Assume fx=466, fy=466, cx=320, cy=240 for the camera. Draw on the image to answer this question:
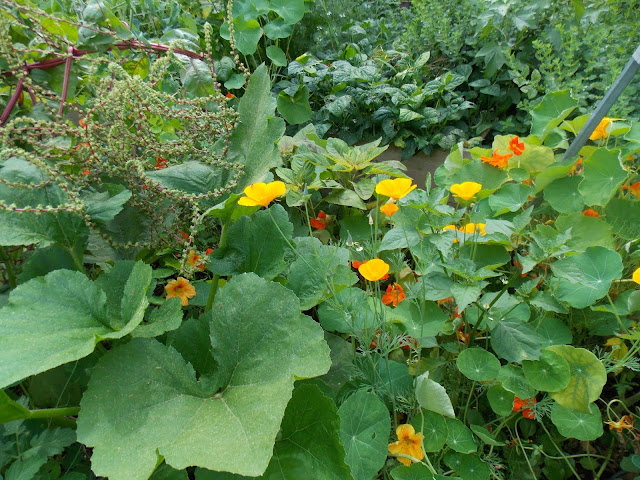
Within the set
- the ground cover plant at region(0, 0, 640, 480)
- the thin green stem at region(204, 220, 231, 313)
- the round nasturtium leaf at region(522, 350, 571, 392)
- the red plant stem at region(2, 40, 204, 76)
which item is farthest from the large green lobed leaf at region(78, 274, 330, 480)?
the red plant stem at region(2, 40, 204, 76)

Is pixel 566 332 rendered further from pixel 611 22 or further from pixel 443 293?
pixel 611 22

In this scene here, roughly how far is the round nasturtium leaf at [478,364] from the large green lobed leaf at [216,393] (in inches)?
13.5

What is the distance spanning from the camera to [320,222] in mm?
1653

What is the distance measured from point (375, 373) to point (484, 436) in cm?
24

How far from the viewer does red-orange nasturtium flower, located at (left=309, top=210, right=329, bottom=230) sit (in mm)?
1649

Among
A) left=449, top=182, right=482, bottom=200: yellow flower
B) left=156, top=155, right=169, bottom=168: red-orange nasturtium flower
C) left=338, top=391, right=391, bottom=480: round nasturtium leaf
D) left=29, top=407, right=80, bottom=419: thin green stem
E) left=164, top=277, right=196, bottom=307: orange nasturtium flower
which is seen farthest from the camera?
left=156, top=155, right=169, bottom=168: red-orange nasturtium flower

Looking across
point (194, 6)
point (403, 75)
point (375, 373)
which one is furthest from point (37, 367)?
point (194, 6)

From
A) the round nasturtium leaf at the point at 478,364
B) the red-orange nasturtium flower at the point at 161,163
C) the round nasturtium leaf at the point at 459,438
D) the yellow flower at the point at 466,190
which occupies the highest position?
the yellow flower at the point at 466,190

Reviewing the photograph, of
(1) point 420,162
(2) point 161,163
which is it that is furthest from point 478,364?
(1) point 420,162

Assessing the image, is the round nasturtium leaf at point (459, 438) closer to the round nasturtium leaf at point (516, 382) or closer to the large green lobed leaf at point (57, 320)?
the round nasturtium leaf at point (516, 382)

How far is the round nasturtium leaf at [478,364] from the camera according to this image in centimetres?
95

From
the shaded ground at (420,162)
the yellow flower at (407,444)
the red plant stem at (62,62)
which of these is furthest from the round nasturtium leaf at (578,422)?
the shaded ground at (420,162)

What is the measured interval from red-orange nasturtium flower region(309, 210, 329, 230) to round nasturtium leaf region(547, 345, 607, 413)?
89cm

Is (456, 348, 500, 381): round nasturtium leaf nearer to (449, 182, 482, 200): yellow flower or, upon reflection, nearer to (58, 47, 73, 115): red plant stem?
(449, 182, 482, 200): yellow flower
